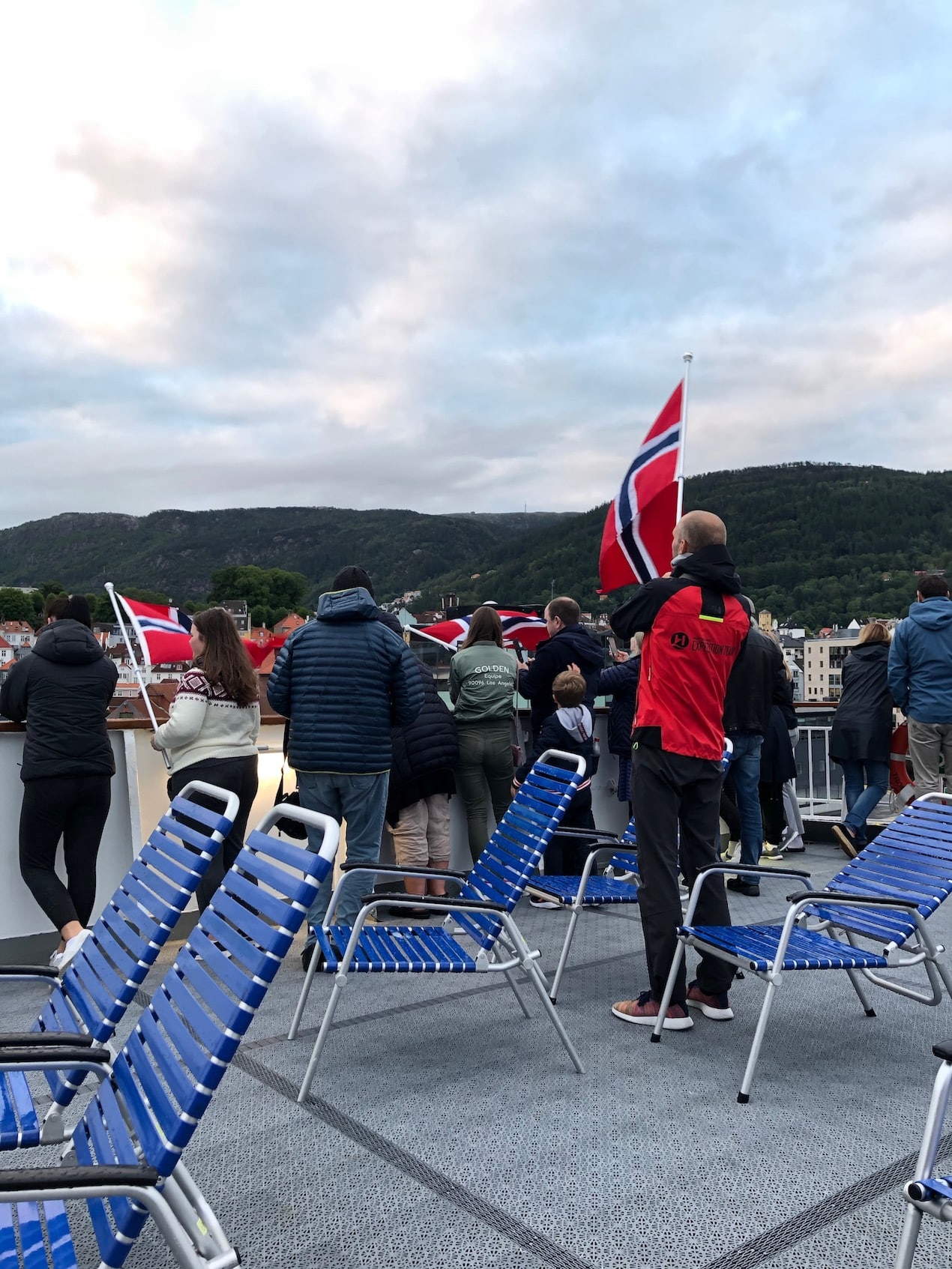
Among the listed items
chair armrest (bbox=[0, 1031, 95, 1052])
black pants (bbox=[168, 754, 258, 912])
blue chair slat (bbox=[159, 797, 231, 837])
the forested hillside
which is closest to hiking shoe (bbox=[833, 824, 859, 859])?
the forested hillside

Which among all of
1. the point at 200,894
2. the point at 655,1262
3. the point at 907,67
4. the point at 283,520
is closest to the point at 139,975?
the point at 655,1262

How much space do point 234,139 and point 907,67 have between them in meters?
8.33

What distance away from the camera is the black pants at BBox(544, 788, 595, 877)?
6312mm

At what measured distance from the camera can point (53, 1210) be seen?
1.75m

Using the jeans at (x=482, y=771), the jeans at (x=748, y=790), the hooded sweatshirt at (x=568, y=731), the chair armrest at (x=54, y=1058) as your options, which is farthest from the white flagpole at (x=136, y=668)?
the jeans at (x=748, y=790)

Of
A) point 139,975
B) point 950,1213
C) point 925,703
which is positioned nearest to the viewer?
point 950,1213

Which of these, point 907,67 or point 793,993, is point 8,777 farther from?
point 907,67

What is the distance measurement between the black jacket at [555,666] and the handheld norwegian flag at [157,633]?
220cm

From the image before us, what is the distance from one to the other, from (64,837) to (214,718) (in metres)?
0.97

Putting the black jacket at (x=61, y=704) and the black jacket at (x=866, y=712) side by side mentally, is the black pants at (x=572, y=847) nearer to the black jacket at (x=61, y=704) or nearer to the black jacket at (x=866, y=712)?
the black jacket at (x=866, y=712)

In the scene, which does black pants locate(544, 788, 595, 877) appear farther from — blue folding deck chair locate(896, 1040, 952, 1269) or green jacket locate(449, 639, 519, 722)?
blue folding deck chair locate(896, 1040, 952, 1269)

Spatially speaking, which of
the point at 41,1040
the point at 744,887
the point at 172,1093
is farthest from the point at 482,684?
the point at 172,1093

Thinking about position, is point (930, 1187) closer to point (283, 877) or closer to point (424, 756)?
point (283, 877)

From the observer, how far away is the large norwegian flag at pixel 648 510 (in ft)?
25.3
